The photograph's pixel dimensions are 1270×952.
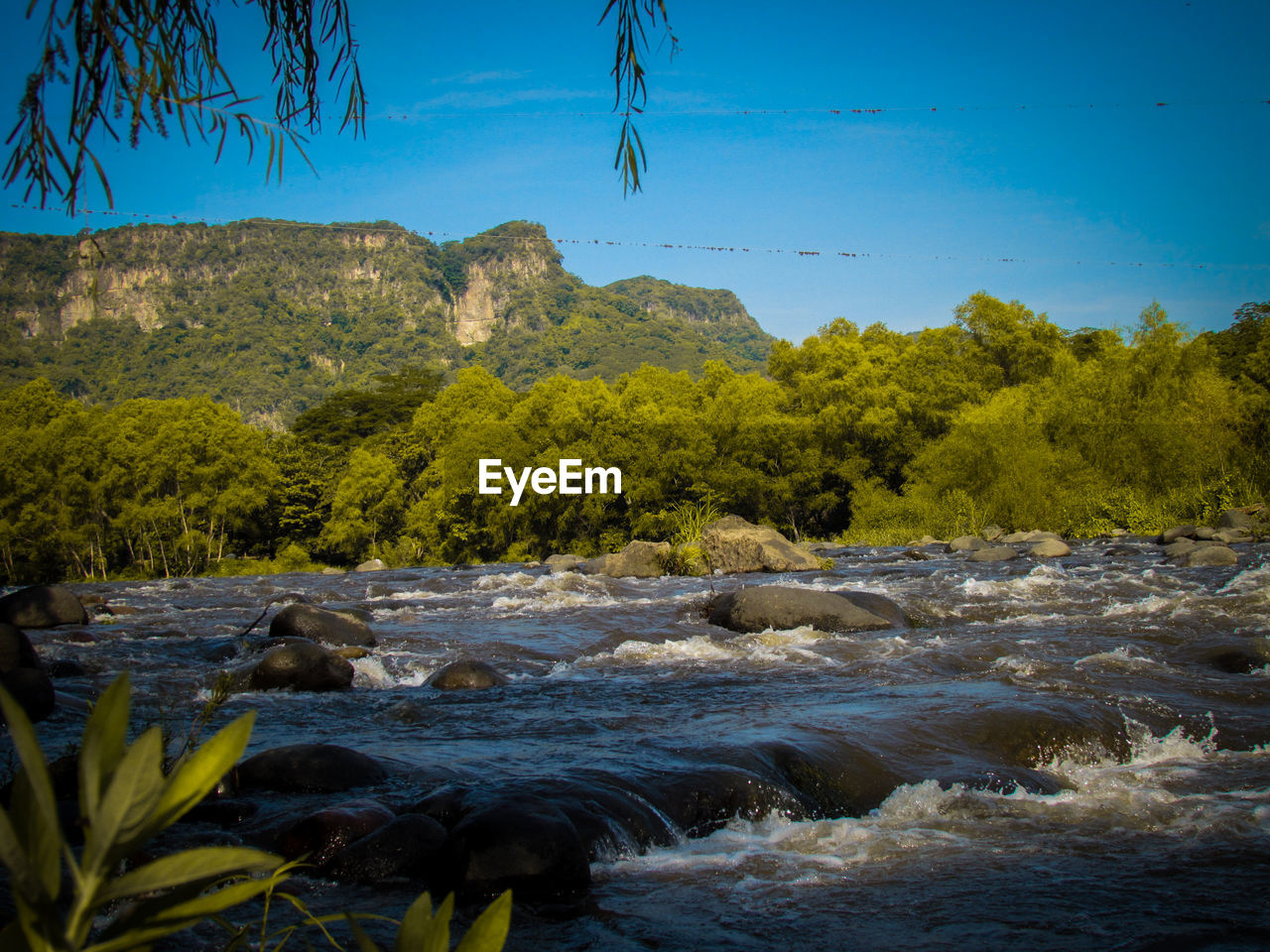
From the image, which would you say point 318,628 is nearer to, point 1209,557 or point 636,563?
point 636,563

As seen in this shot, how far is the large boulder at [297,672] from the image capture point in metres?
8.98

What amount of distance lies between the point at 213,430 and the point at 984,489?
3914cm

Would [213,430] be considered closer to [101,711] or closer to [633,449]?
[633,449]

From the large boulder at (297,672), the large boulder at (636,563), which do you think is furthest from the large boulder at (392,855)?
the large boulder at (636,563)

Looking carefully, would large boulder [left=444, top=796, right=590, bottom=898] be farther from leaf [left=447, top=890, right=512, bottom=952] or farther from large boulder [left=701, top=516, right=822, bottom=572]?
large boulder [left=701, top=516, right=822, bottom=572]

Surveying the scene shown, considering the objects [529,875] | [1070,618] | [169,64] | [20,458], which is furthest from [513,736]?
[20,458]

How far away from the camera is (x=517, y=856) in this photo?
418 centimetres

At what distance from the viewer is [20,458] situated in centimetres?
4128

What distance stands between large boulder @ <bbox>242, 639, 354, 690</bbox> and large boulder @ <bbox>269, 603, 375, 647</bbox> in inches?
97.3

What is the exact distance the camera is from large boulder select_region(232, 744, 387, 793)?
18.3ft

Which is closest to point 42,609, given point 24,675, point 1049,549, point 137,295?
point 24,675

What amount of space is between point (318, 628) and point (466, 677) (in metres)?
3.73

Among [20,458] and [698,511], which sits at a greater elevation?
[20,458]

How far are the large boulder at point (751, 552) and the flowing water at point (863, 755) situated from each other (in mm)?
10712
